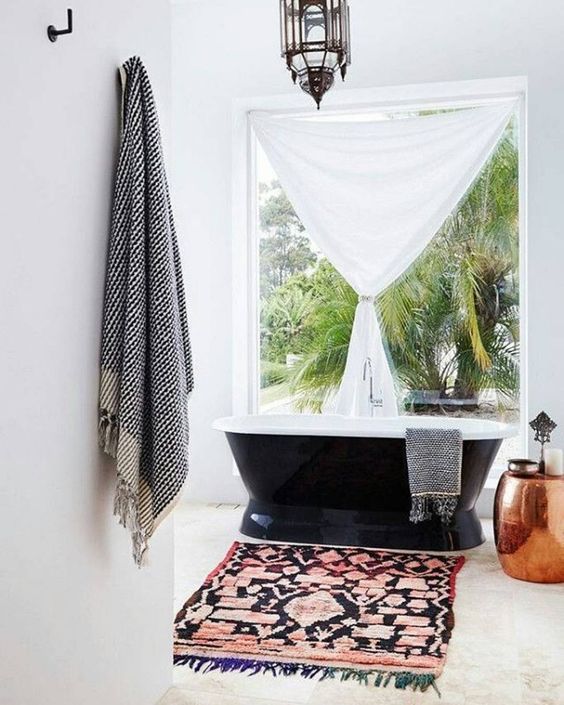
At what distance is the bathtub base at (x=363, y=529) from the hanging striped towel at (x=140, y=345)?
225cm

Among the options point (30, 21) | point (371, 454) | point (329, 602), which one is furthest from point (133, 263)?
point (371, 454)

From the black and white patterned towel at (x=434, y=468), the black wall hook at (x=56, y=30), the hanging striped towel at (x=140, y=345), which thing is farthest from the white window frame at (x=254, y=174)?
the black wall hook at (x=56, y=30)

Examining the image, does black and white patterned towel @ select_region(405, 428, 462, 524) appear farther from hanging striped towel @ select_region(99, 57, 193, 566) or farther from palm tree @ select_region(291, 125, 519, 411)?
hanging striped towel @ select_region(99, 57, 193, 566)

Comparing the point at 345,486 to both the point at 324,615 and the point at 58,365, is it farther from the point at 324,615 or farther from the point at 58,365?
the point at 58,365

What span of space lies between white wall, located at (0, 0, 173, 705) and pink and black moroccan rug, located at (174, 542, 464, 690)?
67 cm

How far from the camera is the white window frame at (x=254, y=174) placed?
16.6 ft

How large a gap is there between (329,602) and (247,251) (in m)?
2.59

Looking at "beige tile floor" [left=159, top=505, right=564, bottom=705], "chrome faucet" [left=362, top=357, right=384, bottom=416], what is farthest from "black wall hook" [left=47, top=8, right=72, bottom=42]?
"chrome faucet" [left=362, top=357, right=384, bottom=416]

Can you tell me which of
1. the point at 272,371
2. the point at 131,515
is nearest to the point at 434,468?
the point at 272,371

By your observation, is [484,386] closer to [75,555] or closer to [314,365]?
[314,365]

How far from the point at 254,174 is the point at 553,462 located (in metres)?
2.69

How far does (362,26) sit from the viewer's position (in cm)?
513

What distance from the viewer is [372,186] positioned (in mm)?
5305

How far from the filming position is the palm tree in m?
5.16
